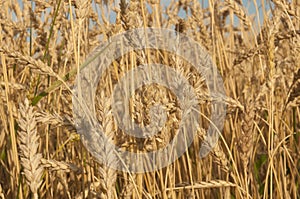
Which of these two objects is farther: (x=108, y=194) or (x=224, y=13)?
(x=224, y=13)

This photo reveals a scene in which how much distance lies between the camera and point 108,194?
525 millimetres

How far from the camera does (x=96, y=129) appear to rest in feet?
1.91

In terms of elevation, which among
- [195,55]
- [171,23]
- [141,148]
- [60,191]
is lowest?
[60,191]

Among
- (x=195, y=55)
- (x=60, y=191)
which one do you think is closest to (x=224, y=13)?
(x=195, y=55)

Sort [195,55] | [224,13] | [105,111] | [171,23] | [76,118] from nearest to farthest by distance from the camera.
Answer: [105,111] < [76,118] < [195,55] < [171,23] < [224,13]

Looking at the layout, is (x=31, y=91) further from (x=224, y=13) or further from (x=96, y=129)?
(x=224, y=13)

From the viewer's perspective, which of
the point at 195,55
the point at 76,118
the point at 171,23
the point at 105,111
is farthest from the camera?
the point at 171,23

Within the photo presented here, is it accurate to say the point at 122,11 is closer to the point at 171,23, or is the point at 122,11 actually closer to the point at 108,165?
the point at 108,165

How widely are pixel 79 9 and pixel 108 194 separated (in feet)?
0.98

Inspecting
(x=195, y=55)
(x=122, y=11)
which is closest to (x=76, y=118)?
(x=122, y=11)

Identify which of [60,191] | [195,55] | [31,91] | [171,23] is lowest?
[60,191]

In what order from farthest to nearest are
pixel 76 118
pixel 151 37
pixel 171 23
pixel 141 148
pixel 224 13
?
pixel 224 13 → pixel 171 23 → pixel 151 37 → pixel 141 148 → pixel 76 118

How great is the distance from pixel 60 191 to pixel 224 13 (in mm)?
1196

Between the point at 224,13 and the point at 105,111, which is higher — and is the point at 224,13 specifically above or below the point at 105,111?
above
